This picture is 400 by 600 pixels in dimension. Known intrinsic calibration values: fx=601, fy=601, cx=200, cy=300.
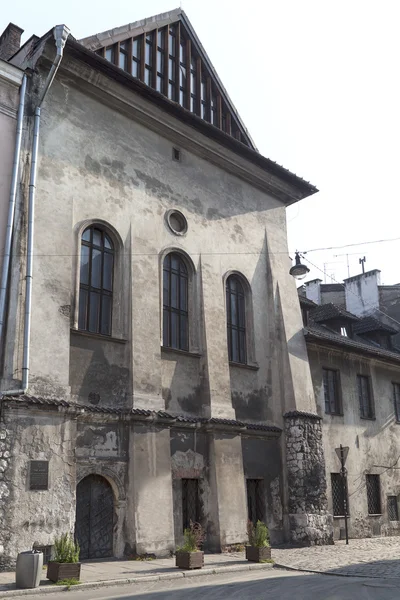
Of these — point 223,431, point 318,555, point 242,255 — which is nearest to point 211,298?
point 242,255

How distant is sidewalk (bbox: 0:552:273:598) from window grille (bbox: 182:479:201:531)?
1090mm

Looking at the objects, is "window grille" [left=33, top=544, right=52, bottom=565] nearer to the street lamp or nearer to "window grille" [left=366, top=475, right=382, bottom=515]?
the street lamp

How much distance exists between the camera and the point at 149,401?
44.7 feet

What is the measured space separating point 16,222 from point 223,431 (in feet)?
22.9

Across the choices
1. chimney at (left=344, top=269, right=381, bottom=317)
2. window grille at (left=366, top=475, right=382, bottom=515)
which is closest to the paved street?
window grille at (left=366, top=475, right=382, bottom=515)

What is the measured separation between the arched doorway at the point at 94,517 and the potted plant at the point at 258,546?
9.47ft

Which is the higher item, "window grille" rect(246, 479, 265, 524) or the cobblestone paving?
"window grille" rect(246, 479, 265, 524)

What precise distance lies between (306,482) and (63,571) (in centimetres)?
837

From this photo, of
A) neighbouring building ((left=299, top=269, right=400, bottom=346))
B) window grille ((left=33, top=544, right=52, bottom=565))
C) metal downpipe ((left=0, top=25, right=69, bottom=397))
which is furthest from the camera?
neighbouring building ((left=299, top=269, right=400, bottom=346))

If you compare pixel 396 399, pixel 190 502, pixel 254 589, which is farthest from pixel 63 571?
pixel 396 399

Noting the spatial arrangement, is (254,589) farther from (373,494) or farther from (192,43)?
(192,43)

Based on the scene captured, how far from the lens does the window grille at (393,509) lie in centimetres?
1962

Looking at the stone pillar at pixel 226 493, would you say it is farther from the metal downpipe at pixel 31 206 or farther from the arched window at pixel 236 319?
the metal downpipe at pixel 31 206

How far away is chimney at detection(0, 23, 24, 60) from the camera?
15148 mm
